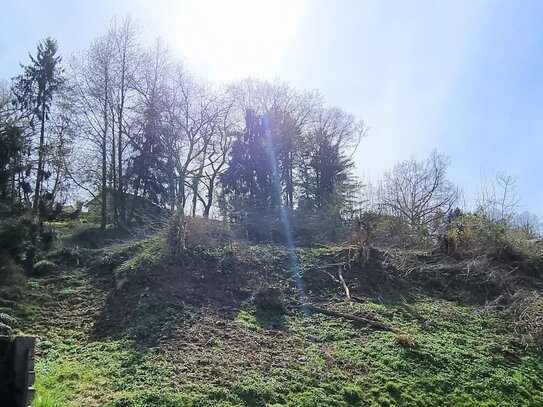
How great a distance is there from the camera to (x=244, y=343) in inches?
381

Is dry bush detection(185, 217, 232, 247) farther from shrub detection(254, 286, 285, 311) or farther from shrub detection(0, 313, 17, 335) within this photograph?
shrub detection(0, 313, 17, 335)

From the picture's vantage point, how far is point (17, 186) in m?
21.7

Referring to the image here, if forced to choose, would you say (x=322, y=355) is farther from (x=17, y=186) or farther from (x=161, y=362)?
(x=17, y=186)

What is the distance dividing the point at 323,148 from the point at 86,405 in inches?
1102

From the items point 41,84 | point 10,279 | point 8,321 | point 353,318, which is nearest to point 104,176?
point 41,84

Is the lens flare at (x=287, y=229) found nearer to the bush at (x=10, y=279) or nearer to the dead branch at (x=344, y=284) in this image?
the dead branch at (x=344, y=284)

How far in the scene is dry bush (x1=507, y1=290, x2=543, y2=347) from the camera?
11117mm

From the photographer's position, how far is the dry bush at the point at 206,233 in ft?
48.3

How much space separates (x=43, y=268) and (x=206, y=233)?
4.93 meters

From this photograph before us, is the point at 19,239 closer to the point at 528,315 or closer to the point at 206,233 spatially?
the point at 206,233

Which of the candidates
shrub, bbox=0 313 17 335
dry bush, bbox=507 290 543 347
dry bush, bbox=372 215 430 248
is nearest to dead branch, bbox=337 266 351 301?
dry bush, bbox=372 215 430 248

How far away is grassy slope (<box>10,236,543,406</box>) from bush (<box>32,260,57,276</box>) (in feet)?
1.39

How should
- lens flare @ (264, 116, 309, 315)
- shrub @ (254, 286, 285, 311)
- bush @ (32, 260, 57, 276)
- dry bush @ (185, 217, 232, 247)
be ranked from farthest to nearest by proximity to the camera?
dry bush @ (185, 217, 232, 247) → bush @ (32, 260, 57, 276) → lens flare @ (264, 116, 309, 315) → shrub @ (254, 286, 285, 311)

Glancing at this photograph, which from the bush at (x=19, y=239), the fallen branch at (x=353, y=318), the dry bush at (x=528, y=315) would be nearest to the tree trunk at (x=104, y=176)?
the bush at (x=19, y=239)
